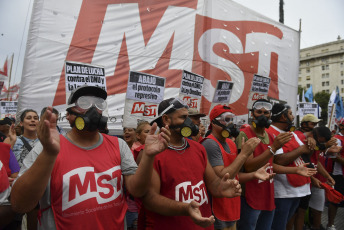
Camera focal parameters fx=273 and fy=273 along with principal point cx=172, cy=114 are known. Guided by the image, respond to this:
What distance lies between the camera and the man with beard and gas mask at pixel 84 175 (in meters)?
1.49

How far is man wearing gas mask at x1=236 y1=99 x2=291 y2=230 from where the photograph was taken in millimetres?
3000

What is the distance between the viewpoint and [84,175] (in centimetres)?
168

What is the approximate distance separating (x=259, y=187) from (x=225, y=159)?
0.73 meters

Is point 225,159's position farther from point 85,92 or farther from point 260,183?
point 85,92

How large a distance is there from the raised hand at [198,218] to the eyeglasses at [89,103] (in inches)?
35.3

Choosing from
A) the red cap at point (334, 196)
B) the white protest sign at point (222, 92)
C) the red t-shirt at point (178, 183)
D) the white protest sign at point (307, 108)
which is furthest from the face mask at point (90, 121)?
the white protest sign at point (307, 108)

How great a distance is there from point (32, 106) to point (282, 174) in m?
5.06

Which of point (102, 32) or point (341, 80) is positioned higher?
point (341, 80)

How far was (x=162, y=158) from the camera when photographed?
2002mm

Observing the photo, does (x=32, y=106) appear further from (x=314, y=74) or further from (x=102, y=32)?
(x=314, y=74)

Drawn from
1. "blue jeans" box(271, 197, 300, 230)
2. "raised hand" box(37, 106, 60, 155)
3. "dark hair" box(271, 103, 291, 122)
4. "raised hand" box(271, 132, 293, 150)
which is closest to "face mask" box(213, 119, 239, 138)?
"raised hand" box(271, 132, 293, 150)

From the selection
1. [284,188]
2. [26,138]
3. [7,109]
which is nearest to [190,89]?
[284,188]

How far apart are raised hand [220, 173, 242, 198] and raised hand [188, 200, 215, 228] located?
424mm

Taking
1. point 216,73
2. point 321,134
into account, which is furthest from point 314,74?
point 321,134
